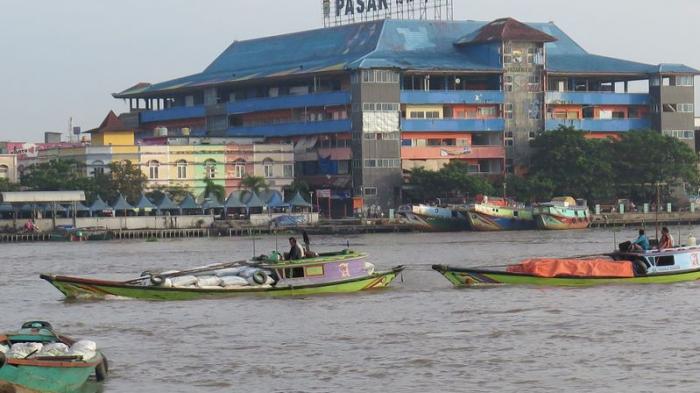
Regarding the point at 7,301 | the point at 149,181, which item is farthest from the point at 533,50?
the point at 7,301

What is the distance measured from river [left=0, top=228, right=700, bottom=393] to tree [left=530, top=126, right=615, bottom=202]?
6762cm

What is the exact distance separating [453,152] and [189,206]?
2498 cm

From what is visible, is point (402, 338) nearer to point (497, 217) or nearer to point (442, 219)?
point (497, 217)

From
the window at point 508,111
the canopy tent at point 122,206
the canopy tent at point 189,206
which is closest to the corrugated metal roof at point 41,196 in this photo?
the canopy tent at point 122,206

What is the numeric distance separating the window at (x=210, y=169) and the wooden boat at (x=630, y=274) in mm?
80570

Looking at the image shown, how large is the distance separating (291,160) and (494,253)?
186 ft

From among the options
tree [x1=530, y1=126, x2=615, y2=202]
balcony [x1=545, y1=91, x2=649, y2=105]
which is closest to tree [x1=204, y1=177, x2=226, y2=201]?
tree [x1=530, y1=126, x2=615, y2=202]

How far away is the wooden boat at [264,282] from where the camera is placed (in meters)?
49.7

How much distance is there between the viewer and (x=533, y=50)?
13438cm

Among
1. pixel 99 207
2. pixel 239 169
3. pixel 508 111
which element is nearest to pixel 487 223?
pixel 508 111

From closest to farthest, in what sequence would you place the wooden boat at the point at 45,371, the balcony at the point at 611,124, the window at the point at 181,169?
the wooden boat at the point at 45,371
the window at the point at 181,169
the balcony at the point at 611,124

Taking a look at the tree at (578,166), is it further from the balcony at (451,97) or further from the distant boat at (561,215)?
the distant boat at (561,215)

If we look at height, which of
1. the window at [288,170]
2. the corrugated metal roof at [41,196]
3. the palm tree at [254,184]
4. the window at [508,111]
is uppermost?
the window at [508,111]

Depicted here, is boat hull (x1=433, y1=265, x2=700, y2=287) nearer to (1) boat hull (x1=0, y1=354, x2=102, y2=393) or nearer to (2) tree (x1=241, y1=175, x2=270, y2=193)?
(1) boat hull (x1=0, y1=354, x2=102, y2=393)
